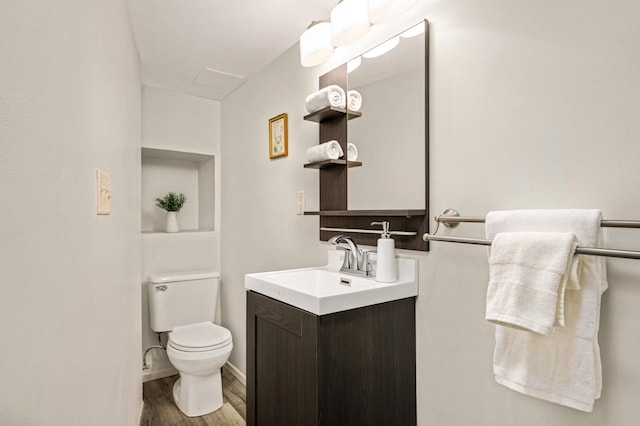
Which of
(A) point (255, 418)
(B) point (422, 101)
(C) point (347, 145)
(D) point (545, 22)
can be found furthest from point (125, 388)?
(D) point (545, 22)

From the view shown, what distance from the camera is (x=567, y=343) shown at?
95 cm

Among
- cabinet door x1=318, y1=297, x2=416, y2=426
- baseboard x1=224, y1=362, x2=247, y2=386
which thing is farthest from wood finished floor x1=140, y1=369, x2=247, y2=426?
cabinet door x1=318, y1=297, x2=416, y2=426

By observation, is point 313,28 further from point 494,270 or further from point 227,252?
point 227,252

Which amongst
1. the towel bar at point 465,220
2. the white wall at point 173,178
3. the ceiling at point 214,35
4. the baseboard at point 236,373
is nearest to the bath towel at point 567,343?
the towel bar at point 465,220

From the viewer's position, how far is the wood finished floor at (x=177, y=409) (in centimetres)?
226

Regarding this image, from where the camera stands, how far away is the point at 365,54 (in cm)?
167

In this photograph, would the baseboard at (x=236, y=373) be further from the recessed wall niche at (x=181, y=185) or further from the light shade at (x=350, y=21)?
the light shade at (x=350, y=21)

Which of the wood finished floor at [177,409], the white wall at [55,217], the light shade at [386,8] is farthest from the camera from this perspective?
the wood finished floor at [177,409]

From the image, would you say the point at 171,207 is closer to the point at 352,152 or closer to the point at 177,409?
the point at 177,409

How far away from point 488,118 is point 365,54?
0.70 metres

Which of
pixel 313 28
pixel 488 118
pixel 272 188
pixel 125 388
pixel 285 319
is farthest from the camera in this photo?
pixel 272 188

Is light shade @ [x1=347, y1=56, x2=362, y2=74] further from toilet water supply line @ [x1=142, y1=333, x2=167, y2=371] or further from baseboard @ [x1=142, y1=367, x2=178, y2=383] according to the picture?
baseboard @ [x1=142, y1=367, x2=178, y2=383]

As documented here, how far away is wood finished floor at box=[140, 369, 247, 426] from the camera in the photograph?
7.41 feet

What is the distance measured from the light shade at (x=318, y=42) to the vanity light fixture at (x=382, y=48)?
171 millimetres
